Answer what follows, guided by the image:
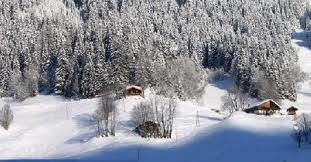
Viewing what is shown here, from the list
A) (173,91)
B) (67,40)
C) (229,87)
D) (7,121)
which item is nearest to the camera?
(7,121)

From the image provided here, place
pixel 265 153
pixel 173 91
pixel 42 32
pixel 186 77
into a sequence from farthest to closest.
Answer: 1. pixel 42 32
2. pixel 186 77
3. pixel 173 91
4. pixel 265 153

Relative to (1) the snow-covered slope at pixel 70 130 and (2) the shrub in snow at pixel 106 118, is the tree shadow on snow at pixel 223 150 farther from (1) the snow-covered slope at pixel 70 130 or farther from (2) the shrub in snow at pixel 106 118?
(2) the shrub in snow at pixel 106 118

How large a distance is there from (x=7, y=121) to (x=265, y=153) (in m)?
50.4

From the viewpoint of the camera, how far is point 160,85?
12825cm

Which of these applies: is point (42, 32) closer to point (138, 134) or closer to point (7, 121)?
point (7, 121)

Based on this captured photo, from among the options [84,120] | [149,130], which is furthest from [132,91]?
[149,130]

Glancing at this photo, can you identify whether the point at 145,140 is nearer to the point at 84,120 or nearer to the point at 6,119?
the point at 84,120

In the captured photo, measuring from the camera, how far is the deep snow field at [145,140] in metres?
62.0

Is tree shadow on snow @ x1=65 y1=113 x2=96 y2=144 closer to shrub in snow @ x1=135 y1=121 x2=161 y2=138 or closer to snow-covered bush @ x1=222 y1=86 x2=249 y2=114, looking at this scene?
shrub in snow @ x1=135 y1=121 x2=161 y2=138

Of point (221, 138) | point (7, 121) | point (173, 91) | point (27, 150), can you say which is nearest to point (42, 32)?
point (173, 91)

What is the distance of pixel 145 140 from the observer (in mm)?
79625

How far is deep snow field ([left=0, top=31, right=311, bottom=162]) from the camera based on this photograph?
204 ft

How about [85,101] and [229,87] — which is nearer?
[85,101]

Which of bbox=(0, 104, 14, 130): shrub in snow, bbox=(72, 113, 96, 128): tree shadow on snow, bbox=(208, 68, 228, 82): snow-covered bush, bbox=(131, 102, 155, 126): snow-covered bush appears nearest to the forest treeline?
bbox=(208, 68, 228, 82): snow-covered bush
